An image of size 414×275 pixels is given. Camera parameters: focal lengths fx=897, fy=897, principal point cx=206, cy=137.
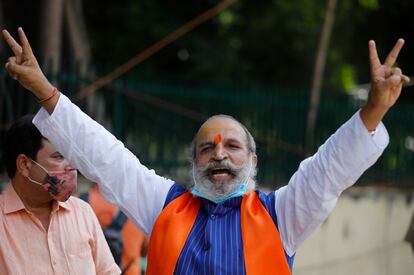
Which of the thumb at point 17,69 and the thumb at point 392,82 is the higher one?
the thumb at point 392,82

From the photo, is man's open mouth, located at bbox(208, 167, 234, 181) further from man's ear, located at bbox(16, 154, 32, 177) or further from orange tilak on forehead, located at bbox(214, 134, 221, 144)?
man's ear, located at bbox(16, 154, 32, 177)

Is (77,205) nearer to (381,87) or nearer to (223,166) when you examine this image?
(223,166)

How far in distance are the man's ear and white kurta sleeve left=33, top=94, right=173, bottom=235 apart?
0.49 meters

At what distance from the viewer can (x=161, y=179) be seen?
13.2 ft

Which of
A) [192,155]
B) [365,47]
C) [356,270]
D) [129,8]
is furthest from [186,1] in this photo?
[192,155]

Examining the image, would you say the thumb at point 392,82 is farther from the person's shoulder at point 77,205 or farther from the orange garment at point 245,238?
the person's shoulder at point 77,205

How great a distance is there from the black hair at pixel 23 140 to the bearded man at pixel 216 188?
48 cm

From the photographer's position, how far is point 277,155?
957 cm

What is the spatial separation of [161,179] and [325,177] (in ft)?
2.67

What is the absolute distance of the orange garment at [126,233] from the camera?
228 inches

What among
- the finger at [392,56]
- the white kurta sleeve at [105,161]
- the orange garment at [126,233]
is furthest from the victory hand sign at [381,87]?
the orange garment at [126,233]

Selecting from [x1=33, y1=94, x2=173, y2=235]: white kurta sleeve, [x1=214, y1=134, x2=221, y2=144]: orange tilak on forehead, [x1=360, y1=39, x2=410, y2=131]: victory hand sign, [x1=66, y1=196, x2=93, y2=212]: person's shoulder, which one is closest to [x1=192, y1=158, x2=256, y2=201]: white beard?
[x1=214, y1=134, x2=221, y2=144]: orange tilak on forehead

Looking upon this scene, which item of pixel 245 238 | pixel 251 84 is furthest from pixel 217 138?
pixel 251 84

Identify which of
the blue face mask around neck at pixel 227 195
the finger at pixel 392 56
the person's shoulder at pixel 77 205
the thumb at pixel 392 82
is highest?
the finger at pixel 392 56
